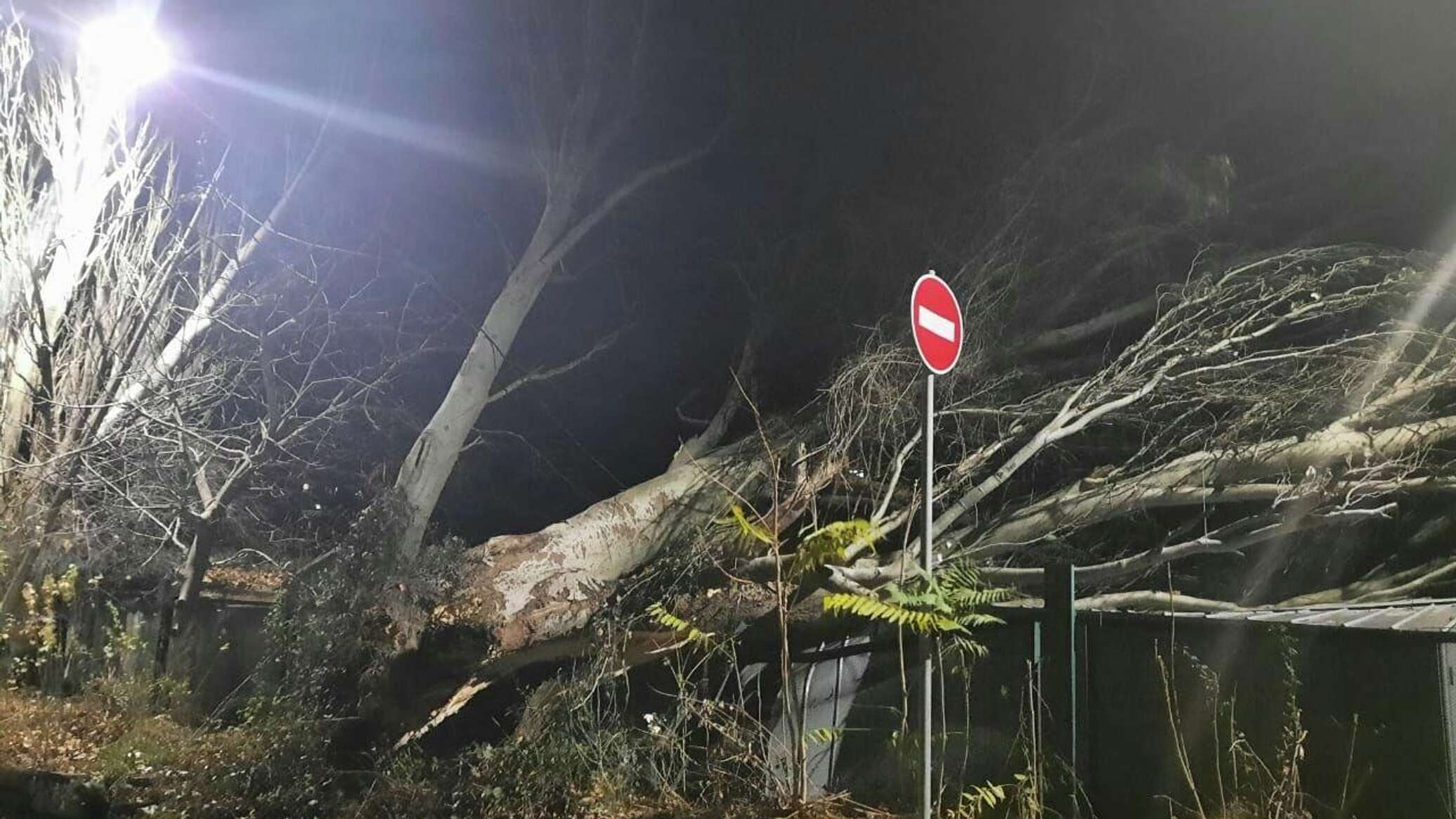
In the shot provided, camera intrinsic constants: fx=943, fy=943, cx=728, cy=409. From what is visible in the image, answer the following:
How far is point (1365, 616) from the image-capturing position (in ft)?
16.5

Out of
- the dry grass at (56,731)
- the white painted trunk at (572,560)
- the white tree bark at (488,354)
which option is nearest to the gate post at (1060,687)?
the white painted trunk at (572,560)

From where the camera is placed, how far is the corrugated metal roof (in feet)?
14.3

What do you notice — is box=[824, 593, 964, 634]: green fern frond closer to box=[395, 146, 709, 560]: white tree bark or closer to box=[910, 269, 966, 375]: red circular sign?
box=[910, 269, 966, 375]: red circular sign

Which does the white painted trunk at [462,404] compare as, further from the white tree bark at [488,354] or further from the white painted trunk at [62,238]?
the white painted trunk at [62,238]

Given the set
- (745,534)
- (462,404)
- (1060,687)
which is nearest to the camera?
→ (1060,687)

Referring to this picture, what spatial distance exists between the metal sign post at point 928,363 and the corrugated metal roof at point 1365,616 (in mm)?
1557

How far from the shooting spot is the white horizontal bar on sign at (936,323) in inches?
163

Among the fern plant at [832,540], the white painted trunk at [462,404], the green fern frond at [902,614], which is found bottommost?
the green fern frond at [902,614]

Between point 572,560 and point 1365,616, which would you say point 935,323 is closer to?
point 1365,616

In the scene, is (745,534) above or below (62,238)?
below

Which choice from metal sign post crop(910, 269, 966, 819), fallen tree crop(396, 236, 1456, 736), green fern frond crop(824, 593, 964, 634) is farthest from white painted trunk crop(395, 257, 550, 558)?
metal sign post crop(910, 269, 966, 819)

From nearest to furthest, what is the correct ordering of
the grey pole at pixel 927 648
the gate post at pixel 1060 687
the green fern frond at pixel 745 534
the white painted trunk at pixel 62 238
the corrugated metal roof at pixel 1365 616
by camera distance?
the grey pole at pixel 927 648 < the corrugated metal roof at pixel 1365 616 < the gate post at pixel 1060 687 < the green fern frond at pixel 745 534 < the white painted trunk at pixel 62 238

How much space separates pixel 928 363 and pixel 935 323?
0.80ft

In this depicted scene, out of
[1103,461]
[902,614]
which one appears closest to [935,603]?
[902,614]
